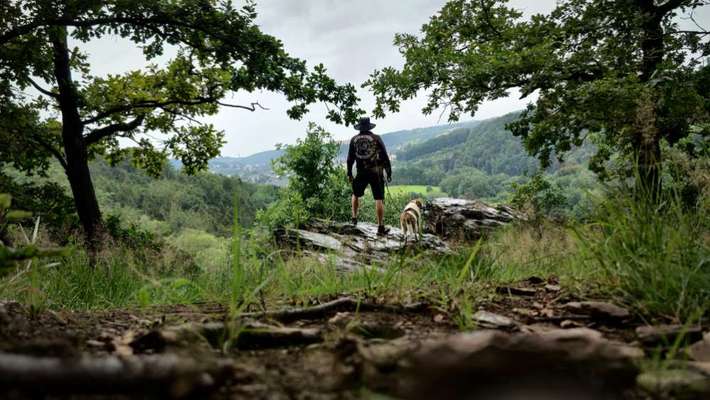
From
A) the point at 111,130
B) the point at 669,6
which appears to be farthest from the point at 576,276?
the point at 669,6

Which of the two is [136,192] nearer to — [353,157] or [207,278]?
[353,157]

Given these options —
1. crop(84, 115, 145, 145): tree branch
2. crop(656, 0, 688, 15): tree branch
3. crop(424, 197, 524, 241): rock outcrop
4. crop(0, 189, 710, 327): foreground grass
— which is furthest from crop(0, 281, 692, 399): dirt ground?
crop(424, 197, 524, 241): rock outcrop

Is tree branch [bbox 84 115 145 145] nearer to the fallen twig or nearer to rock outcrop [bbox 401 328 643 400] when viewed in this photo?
the fallen twig

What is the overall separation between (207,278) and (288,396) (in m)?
3.17

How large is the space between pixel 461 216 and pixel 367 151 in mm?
6233

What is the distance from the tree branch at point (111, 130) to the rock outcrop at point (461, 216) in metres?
9.84

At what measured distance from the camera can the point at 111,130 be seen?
12.2 m

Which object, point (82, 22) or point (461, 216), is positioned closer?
point (82, 22)

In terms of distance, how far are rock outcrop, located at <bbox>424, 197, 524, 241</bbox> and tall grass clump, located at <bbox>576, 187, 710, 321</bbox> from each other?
12962 millimetres

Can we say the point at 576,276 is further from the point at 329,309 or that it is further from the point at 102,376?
the point at 102,376

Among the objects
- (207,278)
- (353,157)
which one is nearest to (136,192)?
(353,157)

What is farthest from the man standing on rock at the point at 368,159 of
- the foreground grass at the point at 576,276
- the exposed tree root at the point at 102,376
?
the exposed tree root at the point at 102,376

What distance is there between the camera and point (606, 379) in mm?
1110

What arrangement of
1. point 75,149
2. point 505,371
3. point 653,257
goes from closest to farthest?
point 505,371 < point 653,257 < point 75,149
